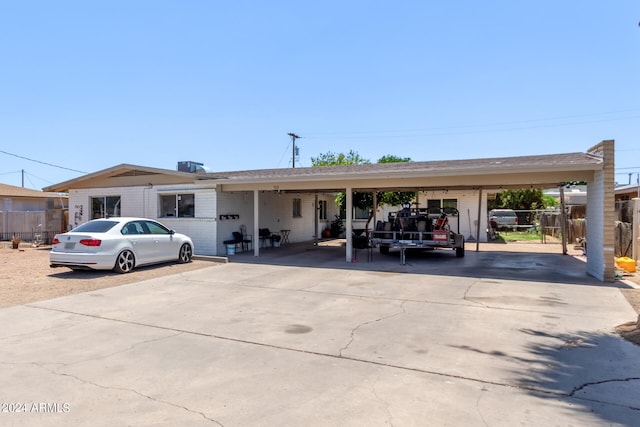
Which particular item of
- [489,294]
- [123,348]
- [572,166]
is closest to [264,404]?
[123,348]

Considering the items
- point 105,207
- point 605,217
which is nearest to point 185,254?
point 105,207

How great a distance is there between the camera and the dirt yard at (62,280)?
7.89 metres

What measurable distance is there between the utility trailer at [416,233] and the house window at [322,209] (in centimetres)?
959

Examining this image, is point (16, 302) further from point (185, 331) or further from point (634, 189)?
point (634, 189)

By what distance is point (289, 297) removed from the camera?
26.7 ft

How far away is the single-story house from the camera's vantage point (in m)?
10.6

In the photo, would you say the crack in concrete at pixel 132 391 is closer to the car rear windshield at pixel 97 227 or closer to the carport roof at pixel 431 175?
the car rear windshield at pixel 97 227

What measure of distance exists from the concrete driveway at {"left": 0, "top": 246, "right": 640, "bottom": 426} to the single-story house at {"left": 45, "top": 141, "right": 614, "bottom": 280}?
10.1 ft

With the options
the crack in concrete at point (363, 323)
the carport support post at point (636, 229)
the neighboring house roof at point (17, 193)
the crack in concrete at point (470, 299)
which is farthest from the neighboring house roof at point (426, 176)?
the neighboring house roof at point (17, 193)

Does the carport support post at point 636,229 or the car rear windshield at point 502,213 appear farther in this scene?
the car rear windshield at point 502,213

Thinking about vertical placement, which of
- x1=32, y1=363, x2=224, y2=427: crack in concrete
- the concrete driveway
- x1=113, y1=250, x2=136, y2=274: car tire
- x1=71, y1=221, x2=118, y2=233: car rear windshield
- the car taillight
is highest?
x1=71, y1=221, x2=118, y2=233: car rear windshield

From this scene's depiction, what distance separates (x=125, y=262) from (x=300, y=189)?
8.06 metres

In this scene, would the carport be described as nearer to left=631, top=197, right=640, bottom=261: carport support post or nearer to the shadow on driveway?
the shadow on driveway

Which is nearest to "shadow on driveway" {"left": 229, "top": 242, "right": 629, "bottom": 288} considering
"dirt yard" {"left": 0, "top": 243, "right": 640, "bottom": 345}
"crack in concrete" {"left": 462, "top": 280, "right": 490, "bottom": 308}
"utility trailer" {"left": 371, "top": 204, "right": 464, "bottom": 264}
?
"utility trailer" {"left": 371, "top": 204, "right": 464, "bottom": 264}
